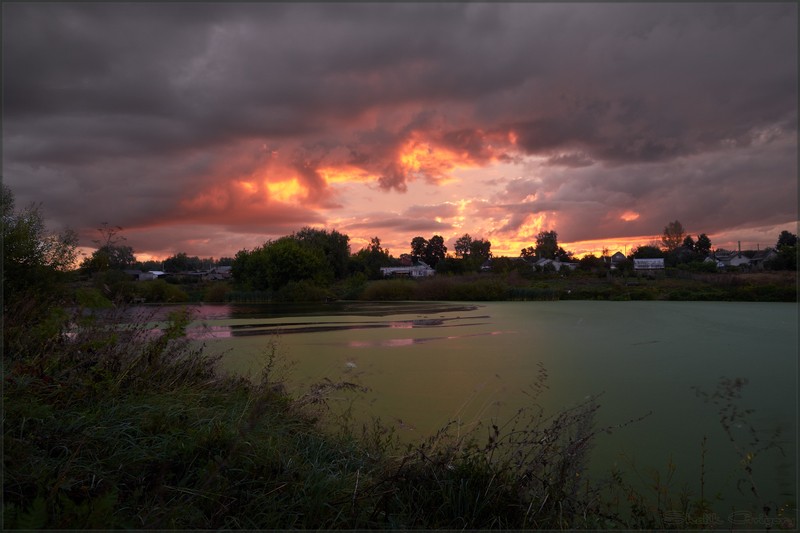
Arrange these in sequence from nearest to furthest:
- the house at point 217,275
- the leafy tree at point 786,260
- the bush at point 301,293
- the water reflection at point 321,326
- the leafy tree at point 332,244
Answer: the water reflection at point 321,326 → the leafy tree at point 786,260 → the bush at point 301,293 → the leafy tree at point 332,244 → the house at point 217,275

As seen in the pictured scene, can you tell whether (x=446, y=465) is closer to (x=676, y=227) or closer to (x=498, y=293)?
(x=498, y=293)

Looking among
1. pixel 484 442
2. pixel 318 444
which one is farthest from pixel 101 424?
pixel 484 442

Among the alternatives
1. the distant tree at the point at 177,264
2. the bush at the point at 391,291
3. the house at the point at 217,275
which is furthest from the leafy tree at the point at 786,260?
the distant tree at the point at 177,264

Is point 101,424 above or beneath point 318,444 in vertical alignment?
above

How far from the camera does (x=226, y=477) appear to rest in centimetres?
235

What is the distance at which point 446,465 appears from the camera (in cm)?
293

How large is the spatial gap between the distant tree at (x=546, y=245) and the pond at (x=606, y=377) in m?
62.6

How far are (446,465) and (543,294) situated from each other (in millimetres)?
25513

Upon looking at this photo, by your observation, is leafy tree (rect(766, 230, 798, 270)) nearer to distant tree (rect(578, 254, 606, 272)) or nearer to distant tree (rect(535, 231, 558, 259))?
distant tree (rect(578, 254, 606, 272))

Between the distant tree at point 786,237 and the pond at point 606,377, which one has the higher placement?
the distant tree at point 786,237

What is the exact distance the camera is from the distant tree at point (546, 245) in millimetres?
74438

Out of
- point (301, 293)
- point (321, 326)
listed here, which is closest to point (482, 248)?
point (301, 293)

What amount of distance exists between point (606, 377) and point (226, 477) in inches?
224

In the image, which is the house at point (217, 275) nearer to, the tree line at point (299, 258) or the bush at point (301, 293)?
the tree line at point (299, 258)
